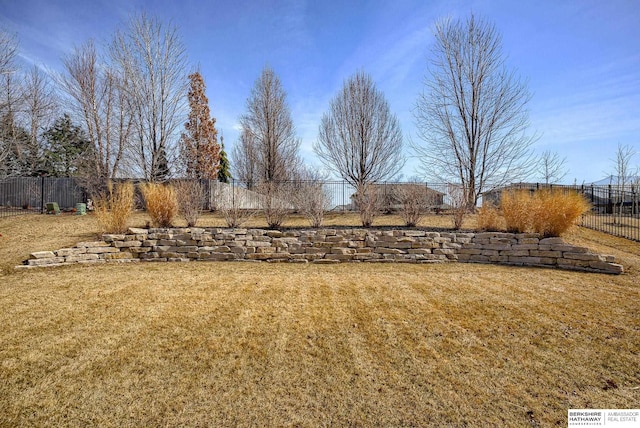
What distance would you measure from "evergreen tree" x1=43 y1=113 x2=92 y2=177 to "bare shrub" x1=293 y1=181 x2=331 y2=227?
801 inches

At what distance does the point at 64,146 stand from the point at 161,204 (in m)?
20.4

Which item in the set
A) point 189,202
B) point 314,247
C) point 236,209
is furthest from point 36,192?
point 314,247

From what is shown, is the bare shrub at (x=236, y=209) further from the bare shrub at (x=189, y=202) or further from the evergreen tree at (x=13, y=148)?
the evergreen tree at (x=13, y=148)

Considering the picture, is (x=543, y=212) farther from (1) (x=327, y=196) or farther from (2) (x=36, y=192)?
(2) (x=36, y=192)

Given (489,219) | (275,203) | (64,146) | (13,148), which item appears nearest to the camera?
(489,219)

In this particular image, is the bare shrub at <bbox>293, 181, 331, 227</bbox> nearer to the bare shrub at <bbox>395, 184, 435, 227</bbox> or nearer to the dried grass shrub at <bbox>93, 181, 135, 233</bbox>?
the bare shrub at <bbox>395, 184, 435, 227</bbox>

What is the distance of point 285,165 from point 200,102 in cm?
930

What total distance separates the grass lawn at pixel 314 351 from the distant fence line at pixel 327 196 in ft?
14.1

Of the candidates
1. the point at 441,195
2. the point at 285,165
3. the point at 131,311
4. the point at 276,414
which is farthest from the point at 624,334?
the point at 285,165

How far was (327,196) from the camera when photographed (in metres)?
9.48

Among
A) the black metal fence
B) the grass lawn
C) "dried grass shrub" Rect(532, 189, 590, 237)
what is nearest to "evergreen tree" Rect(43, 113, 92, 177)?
the black metal fence

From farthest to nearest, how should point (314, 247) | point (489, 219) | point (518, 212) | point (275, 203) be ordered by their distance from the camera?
point (275, 203) < point (489, 219) < point (518, 212) < point (314, 247)

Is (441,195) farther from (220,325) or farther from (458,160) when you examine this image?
(220,325)

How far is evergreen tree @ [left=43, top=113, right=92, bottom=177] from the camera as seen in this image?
20.8 m
